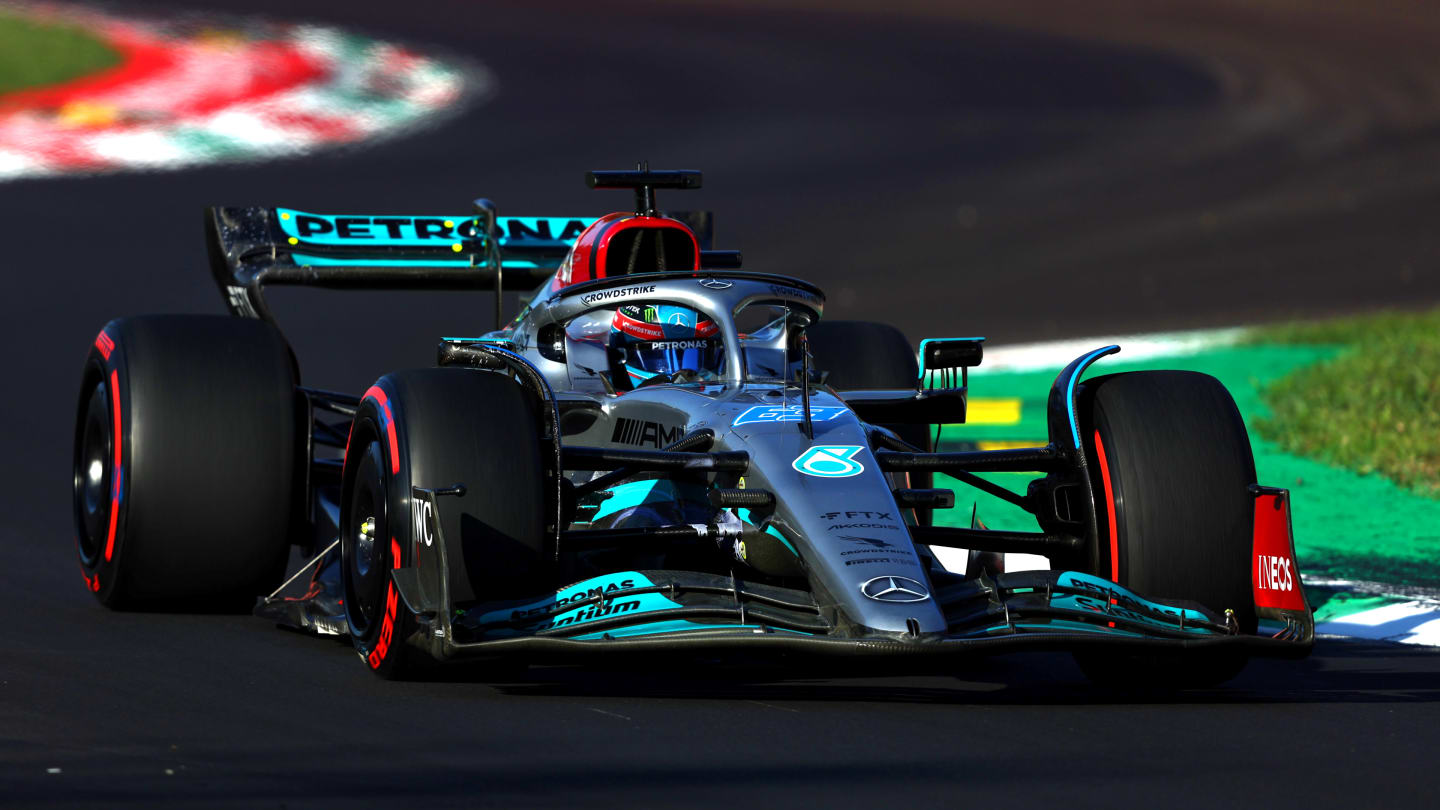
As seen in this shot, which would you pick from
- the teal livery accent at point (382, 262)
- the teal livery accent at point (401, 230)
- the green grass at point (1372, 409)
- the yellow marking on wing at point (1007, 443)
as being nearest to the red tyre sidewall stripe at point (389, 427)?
the teal livery accent at point (382, 262)

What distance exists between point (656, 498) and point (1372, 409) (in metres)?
7.78

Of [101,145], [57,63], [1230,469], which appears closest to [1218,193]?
[101,145]

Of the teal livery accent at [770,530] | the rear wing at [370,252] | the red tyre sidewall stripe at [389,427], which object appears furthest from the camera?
the rear wing at [370,252]

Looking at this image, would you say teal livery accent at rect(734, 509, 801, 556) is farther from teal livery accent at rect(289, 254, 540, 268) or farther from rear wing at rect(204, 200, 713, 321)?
teal livery accent at rect(289, 254, 540, 268)

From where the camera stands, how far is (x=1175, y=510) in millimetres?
6957

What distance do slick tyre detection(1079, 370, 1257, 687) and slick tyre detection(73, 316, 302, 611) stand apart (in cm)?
309

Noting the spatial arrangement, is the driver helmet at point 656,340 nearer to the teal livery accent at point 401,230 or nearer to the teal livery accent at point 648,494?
the teal livery accent at point 648,494

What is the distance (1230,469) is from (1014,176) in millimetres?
19913

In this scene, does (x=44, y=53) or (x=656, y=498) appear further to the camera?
(x=44, y=53)

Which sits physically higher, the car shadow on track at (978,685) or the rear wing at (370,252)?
the rear wing at (370,252)

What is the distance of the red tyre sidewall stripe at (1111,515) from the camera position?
23.0ft

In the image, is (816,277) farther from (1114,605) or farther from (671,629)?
(671,629)

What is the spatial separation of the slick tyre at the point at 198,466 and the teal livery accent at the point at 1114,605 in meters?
3.19

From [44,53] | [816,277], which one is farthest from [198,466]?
[44,53]
